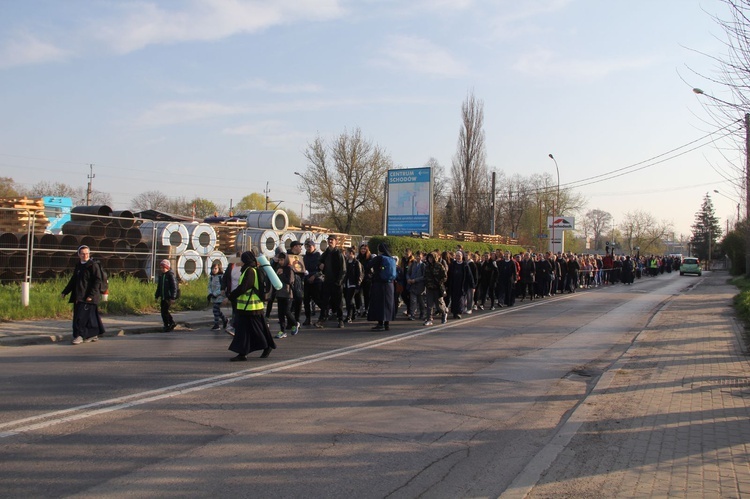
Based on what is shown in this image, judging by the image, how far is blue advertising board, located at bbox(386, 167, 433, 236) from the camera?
31.2 meters

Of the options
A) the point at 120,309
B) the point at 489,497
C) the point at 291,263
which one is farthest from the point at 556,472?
the point at 120,309

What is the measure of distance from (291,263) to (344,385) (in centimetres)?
521

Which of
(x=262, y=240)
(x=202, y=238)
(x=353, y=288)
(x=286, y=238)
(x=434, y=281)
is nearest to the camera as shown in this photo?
(x=434, y=281)

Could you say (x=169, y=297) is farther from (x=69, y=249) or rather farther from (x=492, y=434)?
(x=492, y=434)

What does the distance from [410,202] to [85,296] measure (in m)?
21.8

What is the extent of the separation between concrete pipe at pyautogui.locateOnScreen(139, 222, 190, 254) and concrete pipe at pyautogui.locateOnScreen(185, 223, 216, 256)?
0.97 feet

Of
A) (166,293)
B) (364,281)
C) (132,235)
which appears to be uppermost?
(132,235)

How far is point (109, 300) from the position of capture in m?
15.4

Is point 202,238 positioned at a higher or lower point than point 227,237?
lower

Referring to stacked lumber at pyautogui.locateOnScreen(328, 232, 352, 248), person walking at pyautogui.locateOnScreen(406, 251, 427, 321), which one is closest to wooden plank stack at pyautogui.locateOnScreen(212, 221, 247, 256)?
stacked lumber at pyautogui.locateOnScreen(328, 232, 352, 248)

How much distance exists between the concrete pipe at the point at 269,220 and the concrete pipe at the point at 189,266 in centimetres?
792

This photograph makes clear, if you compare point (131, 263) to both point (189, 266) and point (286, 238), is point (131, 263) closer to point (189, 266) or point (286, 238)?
point (189, 266)

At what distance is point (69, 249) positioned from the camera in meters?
16.8

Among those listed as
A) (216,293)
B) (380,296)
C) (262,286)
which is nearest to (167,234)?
(216,293)
